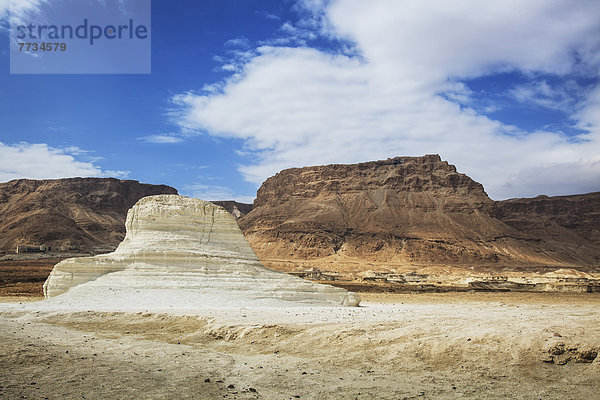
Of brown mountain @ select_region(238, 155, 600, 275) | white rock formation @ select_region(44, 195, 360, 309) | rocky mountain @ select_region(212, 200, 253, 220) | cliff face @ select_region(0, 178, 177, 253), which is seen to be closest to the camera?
white rock formation @ select_region(44, 195, 360, 309)

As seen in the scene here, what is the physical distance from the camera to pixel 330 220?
107688mm

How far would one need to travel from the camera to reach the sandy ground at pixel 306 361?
24.4ft

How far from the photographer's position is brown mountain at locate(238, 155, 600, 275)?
91.3m

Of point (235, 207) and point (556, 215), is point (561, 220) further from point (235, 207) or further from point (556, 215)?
point (235, 207)

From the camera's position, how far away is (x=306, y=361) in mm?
9672

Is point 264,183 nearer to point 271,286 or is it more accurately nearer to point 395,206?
point 395,206

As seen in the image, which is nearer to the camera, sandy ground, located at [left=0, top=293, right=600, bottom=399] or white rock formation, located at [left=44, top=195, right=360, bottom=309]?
sandy ground, located at [left=0, top=293, right=600, bottom=399]

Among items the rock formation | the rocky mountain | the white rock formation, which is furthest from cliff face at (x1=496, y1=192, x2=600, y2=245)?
the white rock formation

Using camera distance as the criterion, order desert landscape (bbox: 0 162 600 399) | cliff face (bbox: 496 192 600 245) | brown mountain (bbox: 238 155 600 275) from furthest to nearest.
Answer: cliff face (bbox: 496 192 600 245) → brown mountain (bbox: 238 155 600 275) → desert landscape (bbox: 0 162 600 399)

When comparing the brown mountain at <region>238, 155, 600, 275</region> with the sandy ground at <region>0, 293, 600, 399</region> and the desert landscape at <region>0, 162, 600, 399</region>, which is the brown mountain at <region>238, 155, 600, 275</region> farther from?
the sandy ground at <region>0, 293, 600, 399</region>

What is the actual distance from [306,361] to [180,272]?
10.6 m

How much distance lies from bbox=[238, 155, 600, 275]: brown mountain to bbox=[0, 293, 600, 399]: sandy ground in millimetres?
62074

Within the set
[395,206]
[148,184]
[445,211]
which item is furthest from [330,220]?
[148,184]

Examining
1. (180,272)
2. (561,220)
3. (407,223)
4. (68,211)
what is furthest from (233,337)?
(561,220)
